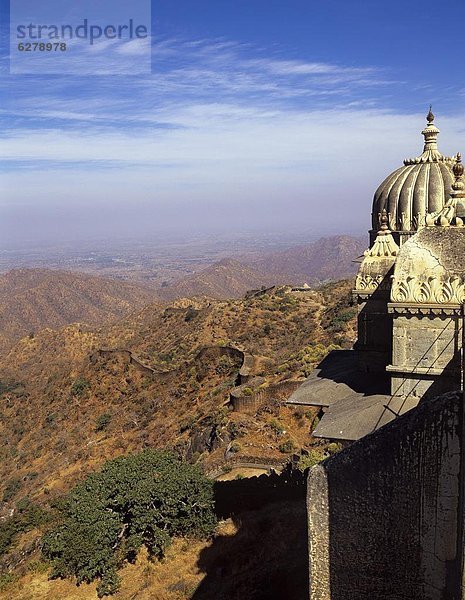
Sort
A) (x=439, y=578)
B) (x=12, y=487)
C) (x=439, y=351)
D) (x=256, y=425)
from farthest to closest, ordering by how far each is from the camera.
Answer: (x=12, y=487)
(x=256, y=425)
(x=439, y=351)
(x=439, y=578)

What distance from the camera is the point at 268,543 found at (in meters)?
14.5

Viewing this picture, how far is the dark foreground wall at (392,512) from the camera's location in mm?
8219

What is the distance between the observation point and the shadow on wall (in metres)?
12.8

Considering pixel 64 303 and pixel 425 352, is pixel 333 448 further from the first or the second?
pixel 64 303

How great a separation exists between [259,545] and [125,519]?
4377mm

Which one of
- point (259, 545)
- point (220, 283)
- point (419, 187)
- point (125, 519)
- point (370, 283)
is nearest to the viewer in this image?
point (370, 283)

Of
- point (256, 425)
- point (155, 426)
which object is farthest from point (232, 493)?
point (155, 426)

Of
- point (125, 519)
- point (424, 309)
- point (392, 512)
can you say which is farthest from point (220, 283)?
point (392, 512)

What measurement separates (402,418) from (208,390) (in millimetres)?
25063

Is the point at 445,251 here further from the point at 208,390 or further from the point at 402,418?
the point at 208,390

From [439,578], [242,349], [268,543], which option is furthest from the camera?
[242,349]

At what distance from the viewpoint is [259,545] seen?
47.9 feet

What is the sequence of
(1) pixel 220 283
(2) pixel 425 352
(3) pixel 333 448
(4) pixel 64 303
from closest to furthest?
(2) pixel 425 352 < (3) pixel 333 448 < (4) pixel 64 303 < (1) pixel 220 283

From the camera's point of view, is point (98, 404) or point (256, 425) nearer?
point (256, 425)
